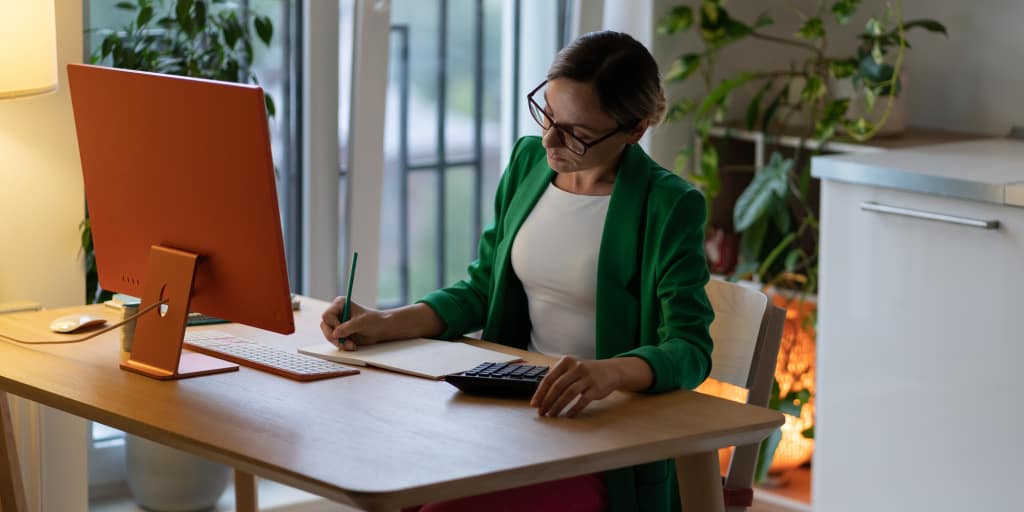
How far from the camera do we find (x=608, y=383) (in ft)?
5.77

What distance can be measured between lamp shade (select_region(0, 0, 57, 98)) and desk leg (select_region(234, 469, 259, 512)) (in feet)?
2.40

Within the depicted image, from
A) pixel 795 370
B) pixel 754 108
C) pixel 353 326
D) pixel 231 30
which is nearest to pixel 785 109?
pixel 754 108

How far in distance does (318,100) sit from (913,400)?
1.43 m

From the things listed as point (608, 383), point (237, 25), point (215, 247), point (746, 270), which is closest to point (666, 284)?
point (608, 383)

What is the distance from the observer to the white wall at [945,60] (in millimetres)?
3311

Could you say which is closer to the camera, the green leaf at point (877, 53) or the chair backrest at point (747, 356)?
the chair backrest at point (747, 356)

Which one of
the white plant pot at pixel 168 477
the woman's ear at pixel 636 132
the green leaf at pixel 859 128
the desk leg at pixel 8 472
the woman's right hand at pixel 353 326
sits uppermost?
the woman's ear at pixel 636 132

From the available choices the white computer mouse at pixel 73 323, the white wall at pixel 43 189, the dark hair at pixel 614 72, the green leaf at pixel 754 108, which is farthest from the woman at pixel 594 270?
the green leaf at pixel 754 108

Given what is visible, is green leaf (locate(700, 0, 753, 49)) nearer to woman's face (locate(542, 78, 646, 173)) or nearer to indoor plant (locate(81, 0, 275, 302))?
indoor plant (locate(81, 0, 275, 302))

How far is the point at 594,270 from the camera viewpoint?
211 centimetres

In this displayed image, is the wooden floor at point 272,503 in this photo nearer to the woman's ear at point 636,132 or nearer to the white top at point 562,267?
the white top at point 562,267

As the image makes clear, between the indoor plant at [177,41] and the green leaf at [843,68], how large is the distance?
131cm

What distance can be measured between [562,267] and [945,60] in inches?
67.1

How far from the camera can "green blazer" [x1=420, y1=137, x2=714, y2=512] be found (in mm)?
1928
